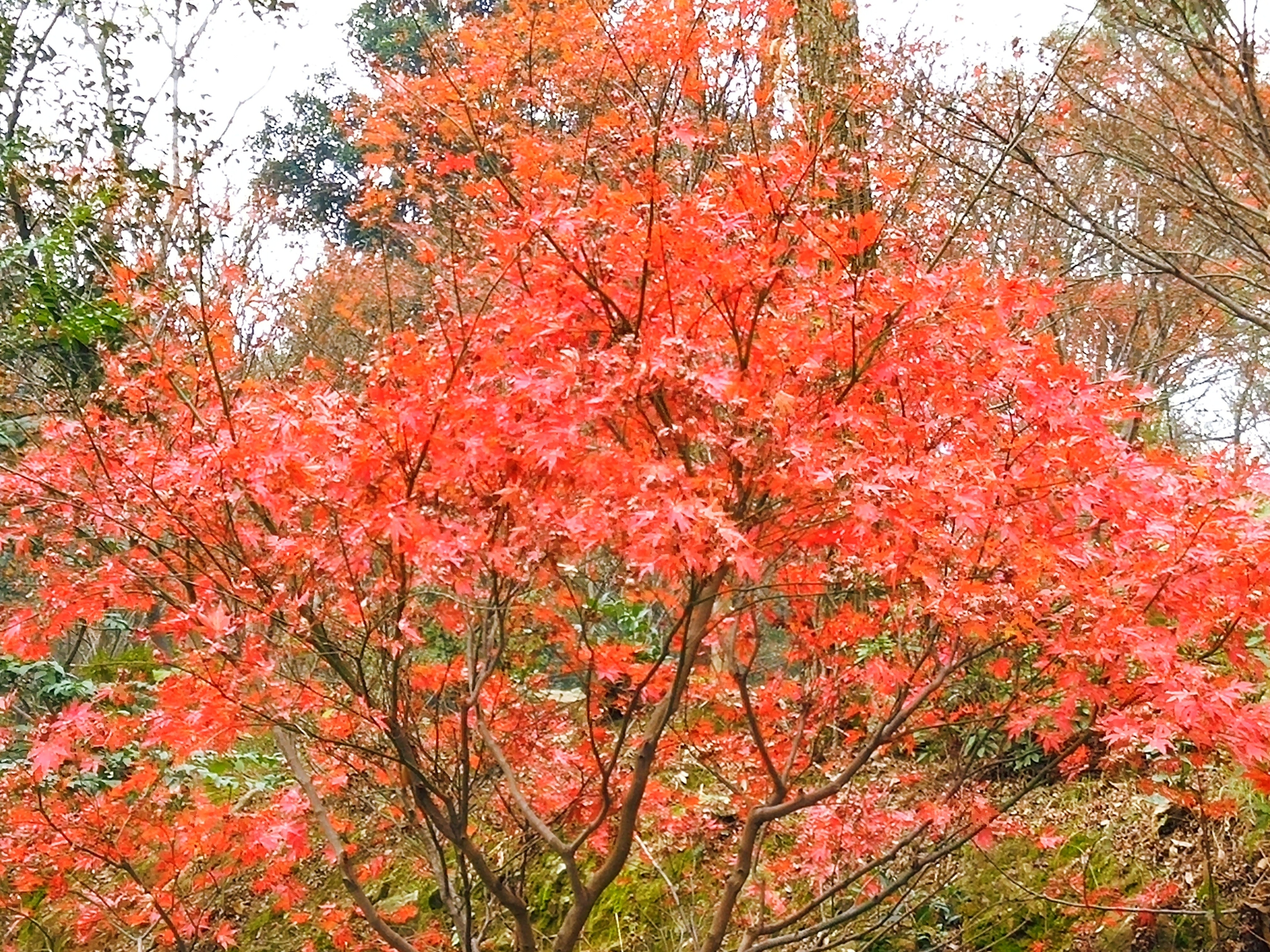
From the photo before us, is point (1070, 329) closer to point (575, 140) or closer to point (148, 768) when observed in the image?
point (575, 140)

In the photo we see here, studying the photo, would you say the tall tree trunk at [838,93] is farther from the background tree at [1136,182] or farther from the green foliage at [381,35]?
the green foliage at [381,35]

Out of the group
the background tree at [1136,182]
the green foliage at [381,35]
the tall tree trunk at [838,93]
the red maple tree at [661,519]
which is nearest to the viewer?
the red maple tree at [661,519]

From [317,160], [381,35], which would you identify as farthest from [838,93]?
[317,160]

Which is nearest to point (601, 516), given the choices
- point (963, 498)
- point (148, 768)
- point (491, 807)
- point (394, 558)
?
point (394, 558)

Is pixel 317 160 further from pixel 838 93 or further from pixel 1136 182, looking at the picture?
pixel 838 93

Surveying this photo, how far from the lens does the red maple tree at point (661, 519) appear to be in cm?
308

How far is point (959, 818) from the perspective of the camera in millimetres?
4371

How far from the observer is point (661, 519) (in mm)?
2674

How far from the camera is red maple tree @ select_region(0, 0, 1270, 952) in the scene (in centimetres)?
308

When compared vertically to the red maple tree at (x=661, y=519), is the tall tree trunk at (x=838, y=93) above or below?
above

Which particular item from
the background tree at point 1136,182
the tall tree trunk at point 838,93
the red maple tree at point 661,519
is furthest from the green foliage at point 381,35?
the red maple tree at point 661,519

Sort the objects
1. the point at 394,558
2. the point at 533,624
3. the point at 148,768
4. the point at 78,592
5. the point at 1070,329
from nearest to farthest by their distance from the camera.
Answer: the point at 394,558 < the point at 78,592 < the point at 533,624 < the point at 148,768 < the point at 1070,329

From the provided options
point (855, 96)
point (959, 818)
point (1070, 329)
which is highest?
point (1070, 329)

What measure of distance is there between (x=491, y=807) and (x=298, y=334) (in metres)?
6.74
